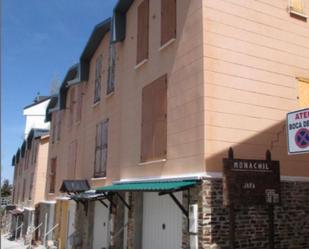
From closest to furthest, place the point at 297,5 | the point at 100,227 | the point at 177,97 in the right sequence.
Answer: the point at 177,97
the point at 297,5
the point at 100,227

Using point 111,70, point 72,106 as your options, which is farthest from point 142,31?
point 72,106

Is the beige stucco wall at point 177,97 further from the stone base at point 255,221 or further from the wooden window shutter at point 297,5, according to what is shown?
the wooden window shutter at point 297,5

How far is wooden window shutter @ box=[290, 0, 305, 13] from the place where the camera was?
12.5m

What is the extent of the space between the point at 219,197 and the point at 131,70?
22.6ft

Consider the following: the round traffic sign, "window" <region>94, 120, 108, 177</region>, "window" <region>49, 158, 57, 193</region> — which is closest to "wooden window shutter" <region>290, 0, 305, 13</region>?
the round traffic sign

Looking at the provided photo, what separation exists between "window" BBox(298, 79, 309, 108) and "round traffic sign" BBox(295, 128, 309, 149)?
4.00 meters

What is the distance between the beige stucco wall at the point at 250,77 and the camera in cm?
1033

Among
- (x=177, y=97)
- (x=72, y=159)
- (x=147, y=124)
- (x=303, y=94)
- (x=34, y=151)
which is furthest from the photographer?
(x=34, y=151)

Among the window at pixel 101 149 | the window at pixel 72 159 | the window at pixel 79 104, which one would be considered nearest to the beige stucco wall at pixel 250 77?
the window at pixel 101 149

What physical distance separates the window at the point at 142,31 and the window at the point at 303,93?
16.2ft

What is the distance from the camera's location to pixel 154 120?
12766mm

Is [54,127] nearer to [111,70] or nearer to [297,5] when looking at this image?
[111,70]

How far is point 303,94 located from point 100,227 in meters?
9.93

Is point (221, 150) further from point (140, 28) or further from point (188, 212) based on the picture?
point (140, 28)
